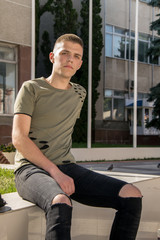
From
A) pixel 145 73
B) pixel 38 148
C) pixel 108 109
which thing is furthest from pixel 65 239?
pixel 145 73

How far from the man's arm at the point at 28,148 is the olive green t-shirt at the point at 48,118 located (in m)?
0.08

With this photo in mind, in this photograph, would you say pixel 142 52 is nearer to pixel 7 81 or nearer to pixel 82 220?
pixel 7 81

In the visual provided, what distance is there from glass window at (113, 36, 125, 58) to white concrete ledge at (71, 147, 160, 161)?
25.0 feet

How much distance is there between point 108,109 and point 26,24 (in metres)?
9.07

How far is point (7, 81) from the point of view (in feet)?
40.7

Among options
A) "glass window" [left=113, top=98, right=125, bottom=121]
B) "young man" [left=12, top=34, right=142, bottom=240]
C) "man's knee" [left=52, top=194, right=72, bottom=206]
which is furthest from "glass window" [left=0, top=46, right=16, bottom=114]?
"man's knee" [left=52, top=194, right=72, bottom=206]

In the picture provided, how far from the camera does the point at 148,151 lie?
14445 millimetres

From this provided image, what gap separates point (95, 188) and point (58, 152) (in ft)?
1.18

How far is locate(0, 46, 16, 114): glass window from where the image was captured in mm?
12234

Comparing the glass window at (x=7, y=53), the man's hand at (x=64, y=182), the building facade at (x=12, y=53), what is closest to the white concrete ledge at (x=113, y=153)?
the building facade at (x=12, y=53)

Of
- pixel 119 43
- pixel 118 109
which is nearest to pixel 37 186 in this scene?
pixel 118 109

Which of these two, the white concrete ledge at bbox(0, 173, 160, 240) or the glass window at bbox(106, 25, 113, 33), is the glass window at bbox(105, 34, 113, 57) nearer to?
the glass window at bbox(106, 25, 113, 33)

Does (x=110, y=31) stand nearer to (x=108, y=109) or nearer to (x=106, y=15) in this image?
(x=106, y=15)

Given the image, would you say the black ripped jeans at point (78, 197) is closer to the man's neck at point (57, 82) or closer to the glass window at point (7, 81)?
the man's neck at point (57, 82)
